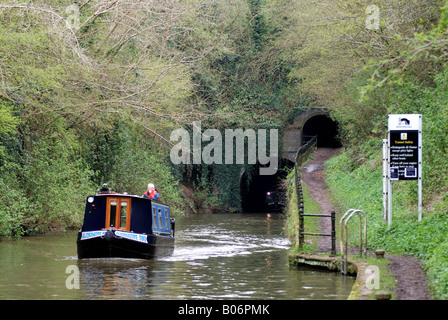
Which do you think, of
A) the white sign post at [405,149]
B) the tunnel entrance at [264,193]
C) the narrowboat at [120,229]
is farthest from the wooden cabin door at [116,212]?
the tunnel entrance at [264,193]

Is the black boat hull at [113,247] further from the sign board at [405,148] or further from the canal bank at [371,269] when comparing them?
the sign board at [405,148]

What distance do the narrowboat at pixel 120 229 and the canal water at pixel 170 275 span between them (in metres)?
0.34

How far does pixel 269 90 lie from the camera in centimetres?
5169

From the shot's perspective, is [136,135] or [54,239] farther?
[136,135]

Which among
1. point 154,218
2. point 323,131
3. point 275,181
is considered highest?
point 323,131

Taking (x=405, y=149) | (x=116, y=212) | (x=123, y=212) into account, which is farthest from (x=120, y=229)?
(x=405, y=149)

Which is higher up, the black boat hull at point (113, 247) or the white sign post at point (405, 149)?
the white sign post at point (405, 149)

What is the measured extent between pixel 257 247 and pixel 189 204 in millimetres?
23226

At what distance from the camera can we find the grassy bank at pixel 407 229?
1223cm

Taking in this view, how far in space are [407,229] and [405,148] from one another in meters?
2.15

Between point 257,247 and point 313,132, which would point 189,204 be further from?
point 257,247

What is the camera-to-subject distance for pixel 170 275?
1644 cm

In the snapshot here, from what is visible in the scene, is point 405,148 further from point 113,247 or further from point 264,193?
point 264,193
